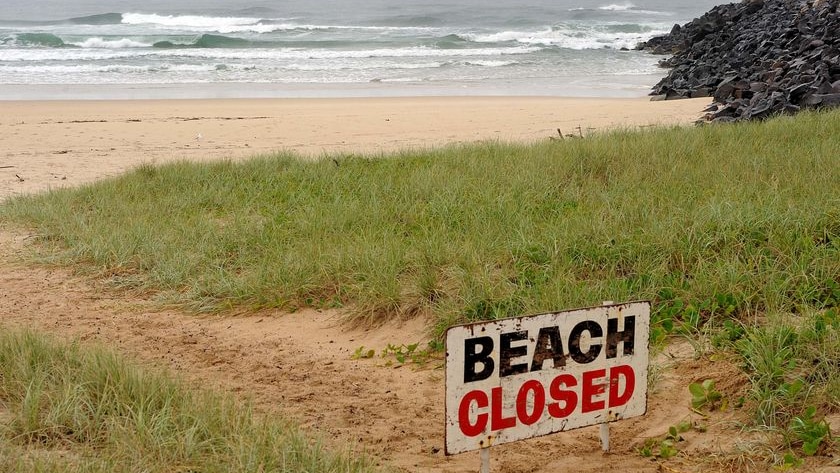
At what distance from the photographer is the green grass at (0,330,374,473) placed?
2971 mm

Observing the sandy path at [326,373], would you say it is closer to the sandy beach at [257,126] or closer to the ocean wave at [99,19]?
the sandy beach at [257,126]

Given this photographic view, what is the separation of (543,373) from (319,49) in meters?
30.9

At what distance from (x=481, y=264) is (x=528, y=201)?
138 centimetres

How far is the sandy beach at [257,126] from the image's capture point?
11.1 meters

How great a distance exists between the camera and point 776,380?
11.6 ft

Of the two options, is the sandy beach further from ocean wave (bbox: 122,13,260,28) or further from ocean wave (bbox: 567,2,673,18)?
ocean wave (bbox: 567,2,673,18)

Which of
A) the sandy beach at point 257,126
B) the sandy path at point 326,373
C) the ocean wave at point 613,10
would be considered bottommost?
the sandy path at point 326,373

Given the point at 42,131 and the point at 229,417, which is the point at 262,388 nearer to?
the point at 229,417

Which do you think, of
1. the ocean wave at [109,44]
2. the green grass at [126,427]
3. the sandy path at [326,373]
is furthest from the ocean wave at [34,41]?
the green grass at [126,427]

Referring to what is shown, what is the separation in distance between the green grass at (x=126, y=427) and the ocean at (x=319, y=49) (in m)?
17.5

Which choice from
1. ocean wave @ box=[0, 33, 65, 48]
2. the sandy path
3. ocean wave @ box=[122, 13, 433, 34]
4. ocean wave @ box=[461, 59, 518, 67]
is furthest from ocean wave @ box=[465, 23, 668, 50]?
the sandy path

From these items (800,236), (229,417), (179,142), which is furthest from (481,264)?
(179,142)

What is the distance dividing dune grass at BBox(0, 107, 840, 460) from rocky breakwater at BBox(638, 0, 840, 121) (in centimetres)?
279

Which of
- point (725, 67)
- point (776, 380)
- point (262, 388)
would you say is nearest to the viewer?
point (776, 380)
